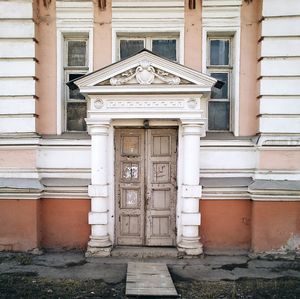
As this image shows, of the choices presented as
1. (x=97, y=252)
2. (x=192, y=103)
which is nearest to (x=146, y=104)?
(x=192, y=103)

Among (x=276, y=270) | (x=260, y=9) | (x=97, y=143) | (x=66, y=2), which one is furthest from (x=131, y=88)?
(x=276, y=270)

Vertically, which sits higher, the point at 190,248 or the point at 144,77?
A: the point at 144,77

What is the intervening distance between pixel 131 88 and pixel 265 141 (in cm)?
279

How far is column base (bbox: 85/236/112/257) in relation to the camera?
22.1ft

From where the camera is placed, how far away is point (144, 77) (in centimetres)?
671

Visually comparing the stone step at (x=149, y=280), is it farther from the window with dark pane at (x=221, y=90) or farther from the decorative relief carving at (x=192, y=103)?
the window with dark pane at (x=221, y=90)

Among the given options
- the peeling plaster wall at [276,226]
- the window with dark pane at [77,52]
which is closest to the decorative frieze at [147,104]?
the window with dark pane at [77,52]

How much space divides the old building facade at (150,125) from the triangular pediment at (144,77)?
2 cm

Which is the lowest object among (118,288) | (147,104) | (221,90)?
(118,288)

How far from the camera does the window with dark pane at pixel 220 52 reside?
→ 24.6ft

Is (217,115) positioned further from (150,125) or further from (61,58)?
(61,58)

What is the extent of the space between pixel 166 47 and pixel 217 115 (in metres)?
1.83

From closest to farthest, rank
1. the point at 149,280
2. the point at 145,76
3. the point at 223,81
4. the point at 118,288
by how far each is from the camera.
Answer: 1. the point at 118,288
2. the point at 149,280
3. the point at 145,76
4. the point at 223,81

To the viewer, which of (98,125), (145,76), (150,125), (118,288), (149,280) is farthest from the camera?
(150,125)
